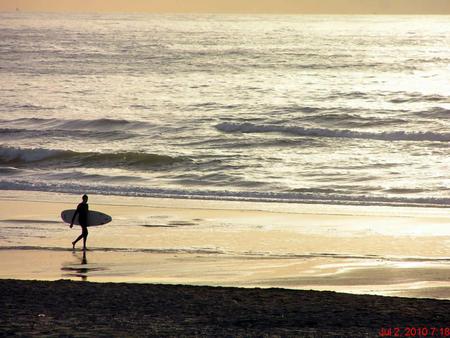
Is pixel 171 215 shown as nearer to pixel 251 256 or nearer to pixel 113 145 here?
pixel 251 256

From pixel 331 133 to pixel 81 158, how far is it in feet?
40.1

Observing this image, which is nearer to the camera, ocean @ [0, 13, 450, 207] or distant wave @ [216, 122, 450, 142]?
ocean @ [0, 13, 450, 207]

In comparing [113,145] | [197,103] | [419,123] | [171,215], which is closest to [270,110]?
[197,103]

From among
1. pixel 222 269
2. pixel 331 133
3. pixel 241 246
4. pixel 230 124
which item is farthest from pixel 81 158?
pixel 222 269

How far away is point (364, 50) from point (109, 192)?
68.9m

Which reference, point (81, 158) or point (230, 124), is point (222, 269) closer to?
point (81, 158)

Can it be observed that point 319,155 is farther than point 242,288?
Yes

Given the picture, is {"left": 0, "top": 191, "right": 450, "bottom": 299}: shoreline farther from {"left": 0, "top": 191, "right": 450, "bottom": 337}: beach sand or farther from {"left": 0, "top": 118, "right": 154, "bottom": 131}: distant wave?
{"left": 0, "top": 118, "right": 154, "bottom": 131}: distant wave

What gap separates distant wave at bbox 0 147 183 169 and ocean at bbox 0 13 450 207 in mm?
75

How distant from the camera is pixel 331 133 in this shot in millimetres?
40844

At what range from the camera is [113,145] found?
38.8 metres

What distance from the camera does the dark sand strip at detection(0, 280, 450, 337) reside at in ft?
37.8

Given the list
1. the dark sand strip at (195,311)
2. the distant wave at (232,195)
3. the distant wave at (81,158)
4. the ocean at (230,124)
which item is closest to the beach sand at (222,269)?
the dark sand strip at (195,311)
